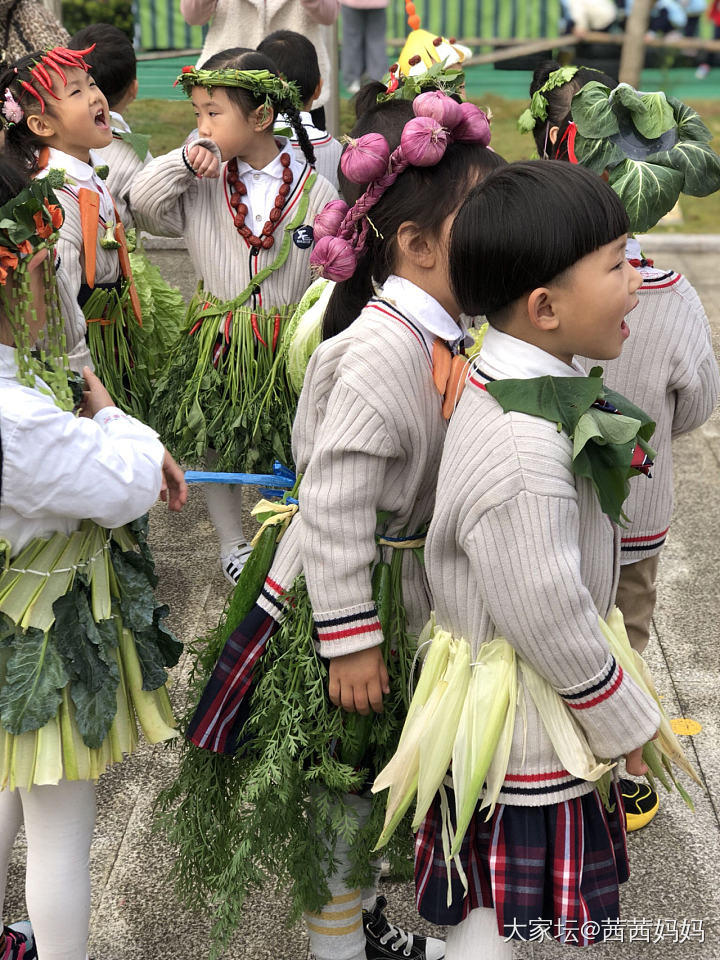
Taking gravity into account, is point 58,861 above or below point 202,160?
below

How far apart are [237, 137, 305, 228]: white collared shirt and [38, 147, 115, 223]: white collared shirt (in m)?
0.43

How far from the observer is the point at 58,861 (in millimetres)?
2004

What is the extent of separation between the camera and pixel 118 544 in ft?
6.81

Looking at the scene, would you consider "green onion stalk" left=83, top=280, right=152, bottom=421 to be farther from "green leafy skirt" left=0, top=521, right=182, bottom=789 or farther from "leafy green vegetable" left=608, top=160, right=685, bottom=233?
"leafy green vegetable" left=608, top=160, right=685, bottom=233

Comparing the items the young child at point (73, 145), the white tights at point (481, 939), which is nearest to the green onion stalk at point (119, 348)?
the young child at point (73, 145)

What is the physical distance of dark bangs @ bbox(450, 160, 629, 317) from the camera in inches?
63.7

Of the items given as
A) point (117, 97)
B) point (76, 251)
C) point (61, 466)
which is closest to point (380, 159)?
point (61, 466)

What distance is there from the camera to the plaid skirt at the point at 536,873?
173 centimetres

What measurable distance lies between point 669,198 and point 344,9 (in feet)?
20.5

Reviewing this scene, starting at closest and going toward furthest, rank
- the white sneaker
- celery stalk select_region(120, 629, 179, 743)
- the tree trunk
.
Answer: celery stalk select_region(120, 629, 179, 743), the white sneaker, the tree trunk

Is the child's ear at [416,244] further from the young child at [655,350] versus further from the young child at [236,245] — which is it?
the young child at [236,245]

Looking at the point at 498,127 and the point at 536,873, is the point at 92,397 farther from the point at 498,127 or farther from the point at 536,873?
the point at 498,127

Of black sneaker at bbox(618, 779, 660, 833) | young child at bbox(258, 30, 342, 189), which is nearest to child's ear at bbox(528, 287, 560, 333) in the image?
black sneaker at bbox(618, 779, 660, 833)

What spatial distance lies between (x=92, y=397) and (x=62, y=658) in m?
0.47
